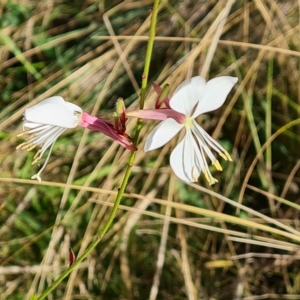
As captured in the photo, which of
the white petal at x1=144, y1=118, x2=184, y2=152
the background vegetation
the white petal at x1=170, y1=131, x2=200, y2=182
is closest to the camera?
the white petal at x1=144, y1=118, x2=184, y2=152

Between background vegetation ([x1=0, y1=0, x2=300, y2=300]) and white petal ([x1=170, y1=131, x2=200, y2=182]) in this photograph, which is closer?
white petal ([x1=170, y1=131, x2=200, y2=182])

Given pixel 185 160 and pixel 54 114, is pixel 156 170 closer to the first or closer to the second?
pixel 185 160

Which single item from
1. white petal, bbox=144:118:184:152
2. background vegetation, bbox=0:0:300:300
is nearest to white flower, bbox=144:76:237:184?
white petal, bbox=144:118:184:152

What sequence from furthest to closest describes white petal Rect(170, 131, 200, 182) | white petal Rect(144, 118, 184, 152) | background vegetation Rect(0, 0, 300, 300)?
background vegetation Rect(0, 0, 300, 300) → white petal Rect(170, 131, 200, 182) → white petal Rect(144, 118, 184, 152)

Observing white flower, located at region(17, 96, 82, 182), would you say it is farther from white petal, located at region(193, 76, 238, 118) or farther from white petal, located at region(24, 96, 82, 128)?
white petal, located at region(193, 76, 238, 118)

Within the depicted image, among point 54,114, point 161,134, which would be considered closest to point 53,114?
point 54,114
